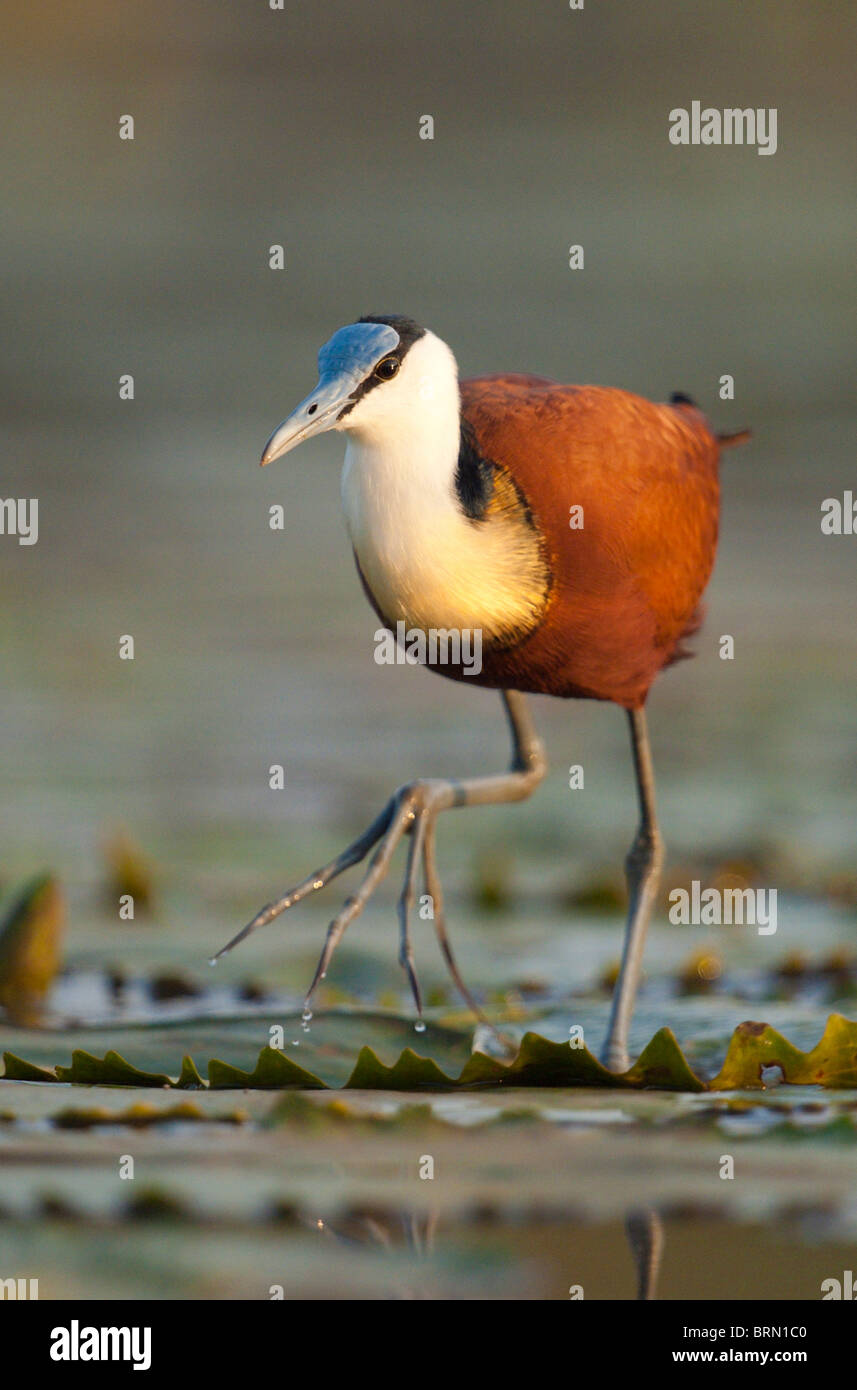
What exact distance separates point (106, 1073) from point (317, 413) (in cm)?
118

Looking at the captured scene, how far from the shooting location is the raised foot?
408 centimetres

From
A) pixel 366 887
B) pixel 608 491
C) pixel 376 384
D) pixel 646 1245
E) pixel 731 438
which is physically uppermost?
pixel 731 438

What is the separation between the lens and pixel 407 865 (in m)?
4.21

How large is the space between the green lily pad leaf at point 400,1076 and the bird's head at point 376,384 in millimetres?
1054

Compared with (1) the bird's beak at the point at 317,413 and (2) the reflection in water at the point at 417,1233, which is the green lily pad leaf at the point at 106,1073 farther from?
(1) the bird's beak at the point at 317,413

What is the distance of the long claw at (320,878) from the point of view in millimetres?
4020

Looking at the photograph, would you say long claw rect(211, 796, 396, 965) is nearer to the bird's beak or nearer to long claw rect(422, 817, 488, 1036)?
long claw rect(422, 817, 488, 1036)

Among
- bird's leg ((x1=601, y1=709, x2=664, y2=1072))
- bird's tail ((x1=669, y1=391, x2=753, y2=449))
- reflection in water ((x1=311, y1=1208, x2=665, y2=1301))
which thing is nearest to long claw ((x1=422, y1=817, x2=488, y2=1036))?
bird's leg ((x1=601, y1=709, x2=664, y2=1072))

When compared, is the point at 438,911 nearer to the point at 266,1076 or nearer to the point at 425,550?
the point at 266,1076

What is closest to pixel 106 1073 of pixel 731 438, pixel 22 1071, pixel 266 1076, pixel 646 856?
pixel 22 1071

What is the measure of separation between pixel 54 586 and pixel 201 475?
1771 millimetres

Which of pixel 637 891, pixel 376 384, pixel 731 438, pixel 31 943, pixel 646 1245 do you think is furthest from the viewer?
pixel 731 438

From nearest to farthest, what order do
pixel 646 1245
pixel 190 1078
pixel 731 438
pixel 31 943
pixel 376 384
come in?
pixel 646 1245 → pixel 190 1078 → pixel 376 384 → pixel 31 943 → pixel 731 438

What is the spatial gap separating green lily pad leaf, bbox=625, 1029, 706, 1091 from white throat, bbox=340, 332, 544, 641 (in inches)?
32.7
